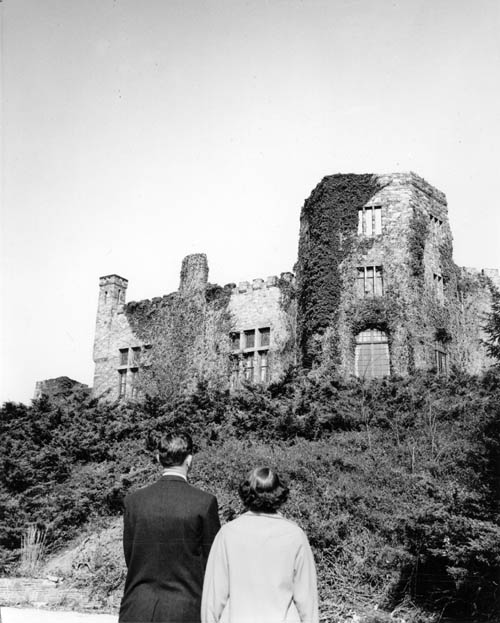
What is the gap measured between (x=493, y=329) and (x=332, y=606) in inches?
187

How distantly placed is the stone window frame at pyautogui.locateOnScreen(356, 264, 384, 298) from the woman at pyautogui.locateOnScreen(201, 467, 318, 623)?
70.9ft

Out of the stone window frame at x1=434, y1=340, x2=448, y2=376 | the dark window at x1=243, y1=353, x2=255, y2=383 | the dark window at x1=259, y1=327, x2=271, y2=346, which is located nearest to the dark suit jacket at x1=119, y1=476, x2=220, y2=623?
the stone window frame at x1=434, y1=340, x2=448, y2=376

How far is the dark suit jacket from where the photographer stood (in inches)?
166

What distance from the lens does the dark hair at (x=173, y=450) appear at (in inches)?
179

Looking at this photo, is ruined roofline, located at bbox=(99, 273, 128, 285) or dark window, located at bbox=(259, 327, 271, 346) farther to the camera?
ruined roofline, located at bbox=(99, 273, 128, 285)

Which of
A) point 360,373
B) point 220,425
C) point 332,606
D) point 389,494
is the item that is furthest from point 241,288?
point 332,606

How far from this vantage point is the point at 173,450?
4.54 meters

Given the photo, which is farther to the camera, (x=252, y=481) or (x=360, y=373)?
(x=360, y=373)

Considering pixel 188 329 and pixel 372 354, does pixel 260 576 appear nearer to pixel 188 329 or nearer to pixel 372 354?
pixel 372 354

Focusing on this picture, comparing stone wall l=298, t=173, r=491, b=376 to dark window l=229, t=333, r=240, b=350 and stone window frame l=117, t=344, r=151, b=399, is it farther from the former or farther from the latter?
stone window frame l=117, t=344, r=151, b=399

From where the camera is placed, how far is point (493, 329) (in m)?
10.0

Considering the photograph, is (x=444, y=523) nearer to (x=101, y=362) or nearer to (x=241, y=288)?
(x=241, y=288)

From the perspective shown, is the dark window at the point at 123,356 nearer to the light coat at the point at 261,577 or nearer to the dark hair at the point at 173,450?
the dark hair at the point at 173,450

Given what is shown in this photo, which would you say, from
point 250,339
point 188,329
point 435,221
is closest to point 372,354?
point 250,339
